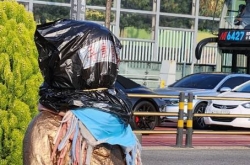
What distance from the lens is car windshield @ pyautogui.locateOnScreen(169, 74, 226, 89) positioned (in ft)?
74.3

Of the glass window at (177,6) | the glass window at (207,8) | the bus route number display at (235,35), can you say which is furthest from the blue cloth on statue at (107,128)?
the glass window at (207,8)

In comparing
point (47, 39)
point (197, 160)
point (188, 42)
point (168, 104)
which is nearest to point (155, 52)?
point (188, 42)

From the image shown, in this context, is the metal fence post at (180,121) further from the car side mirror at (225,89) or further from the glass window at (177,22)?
the glass window at (177,22)

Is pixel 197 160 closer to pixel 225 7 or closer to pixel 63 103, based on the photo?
pixel 63 103

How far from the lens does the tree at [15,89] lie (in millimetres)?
6254

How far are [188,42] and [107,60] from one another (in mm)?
39617

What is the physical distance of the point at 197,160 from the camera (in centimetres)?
1371

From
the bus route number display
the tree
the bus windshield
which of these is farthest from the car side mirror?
the tree

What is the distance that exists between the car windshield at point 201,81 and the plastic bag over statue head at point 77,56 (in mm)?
19272

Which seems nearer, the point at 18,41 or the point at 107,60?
the point at 107,60

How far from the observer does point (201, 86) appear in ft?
74.2

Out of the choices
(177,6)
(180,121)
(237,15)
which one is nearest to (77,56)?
(180,121)

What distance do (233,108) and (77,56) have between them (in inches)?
718

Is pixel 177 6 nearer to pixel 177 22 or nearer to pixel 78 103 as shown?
pixel 177 22
